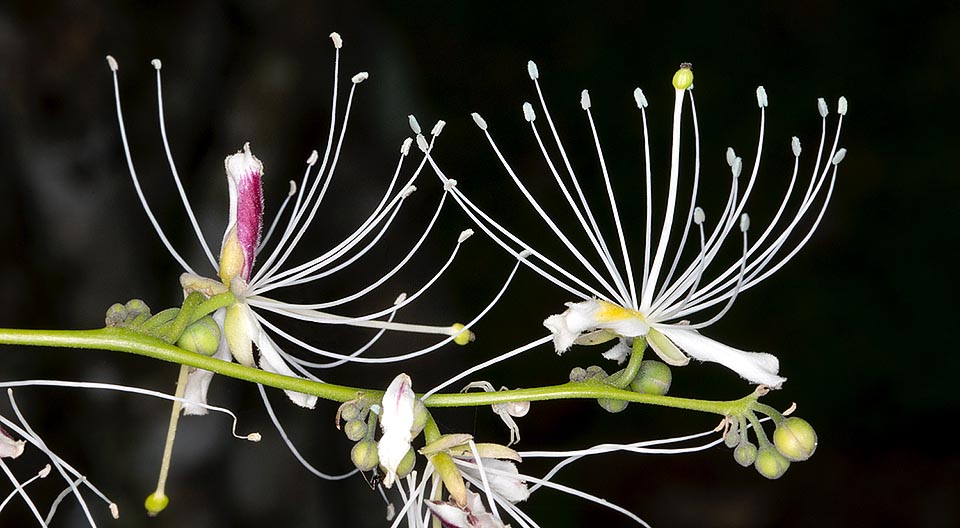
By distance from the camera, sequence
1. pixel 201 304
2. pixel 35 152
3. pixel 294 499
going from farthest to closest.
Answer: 1. pixel 294 499
2. pixel 35 152
3. pixel 201 304

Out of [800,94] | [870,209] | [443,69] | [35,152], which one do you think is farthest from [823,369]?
[35,152]

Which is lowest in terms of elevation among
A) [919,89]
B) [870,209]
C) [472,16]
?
[472,16]

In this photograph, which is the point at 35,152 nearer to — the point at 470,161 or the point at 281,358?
the point at 470,161

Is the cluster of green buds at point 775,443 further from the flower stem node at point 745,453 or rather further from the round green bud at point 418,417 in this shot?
the round green bud at point 418,417

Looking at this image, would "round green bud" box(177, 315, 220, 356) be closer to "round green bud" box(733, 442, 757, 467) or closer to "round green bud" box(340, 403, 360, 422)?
"round green bud" box(340, 403, 360, 422)

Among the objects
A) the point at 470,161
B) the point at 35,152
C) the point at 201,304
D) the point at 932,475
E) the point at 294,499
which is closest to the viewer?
the point at 201,304

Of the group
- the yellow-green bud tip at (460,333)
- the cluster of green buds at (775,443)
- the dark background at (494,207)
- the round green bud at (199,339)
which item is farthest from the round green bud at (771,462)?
the dark background at (494,207)
